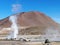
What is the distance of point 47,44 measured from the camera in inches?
1027

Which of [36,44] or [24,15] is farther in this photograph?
[24,15]

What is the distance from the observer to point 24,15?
476ft

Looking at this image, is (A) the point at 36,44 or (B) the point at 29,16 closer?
(A) the point at 36,44

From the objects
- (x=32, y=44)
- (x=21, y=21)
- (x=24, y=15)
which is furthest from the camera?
(x=24, y=15)

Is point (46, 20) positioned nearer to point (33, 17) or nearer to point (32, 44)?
point (33, 17)

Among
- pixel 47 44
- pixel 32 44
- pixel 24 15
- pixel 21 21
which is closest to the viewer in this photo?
pixel 47 44

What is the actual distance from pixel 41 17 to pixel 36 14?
6.70 meters

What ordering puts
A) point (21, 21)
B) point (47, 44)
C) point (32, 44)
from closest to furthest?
point (47, 44) < point (32, 44) < point (21, 21)

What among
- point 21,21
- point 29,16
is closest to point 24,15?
point 29,16

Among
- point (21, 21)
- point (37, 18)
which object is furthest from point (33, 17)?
point (21, 21)

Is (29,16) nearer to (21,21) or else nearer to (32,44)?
(21,21)

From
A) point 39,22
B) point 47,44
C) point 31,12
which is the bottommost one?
point 47,44

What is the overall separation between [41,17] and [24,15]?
38.8 feet

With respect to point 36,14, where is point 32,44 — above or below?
below
